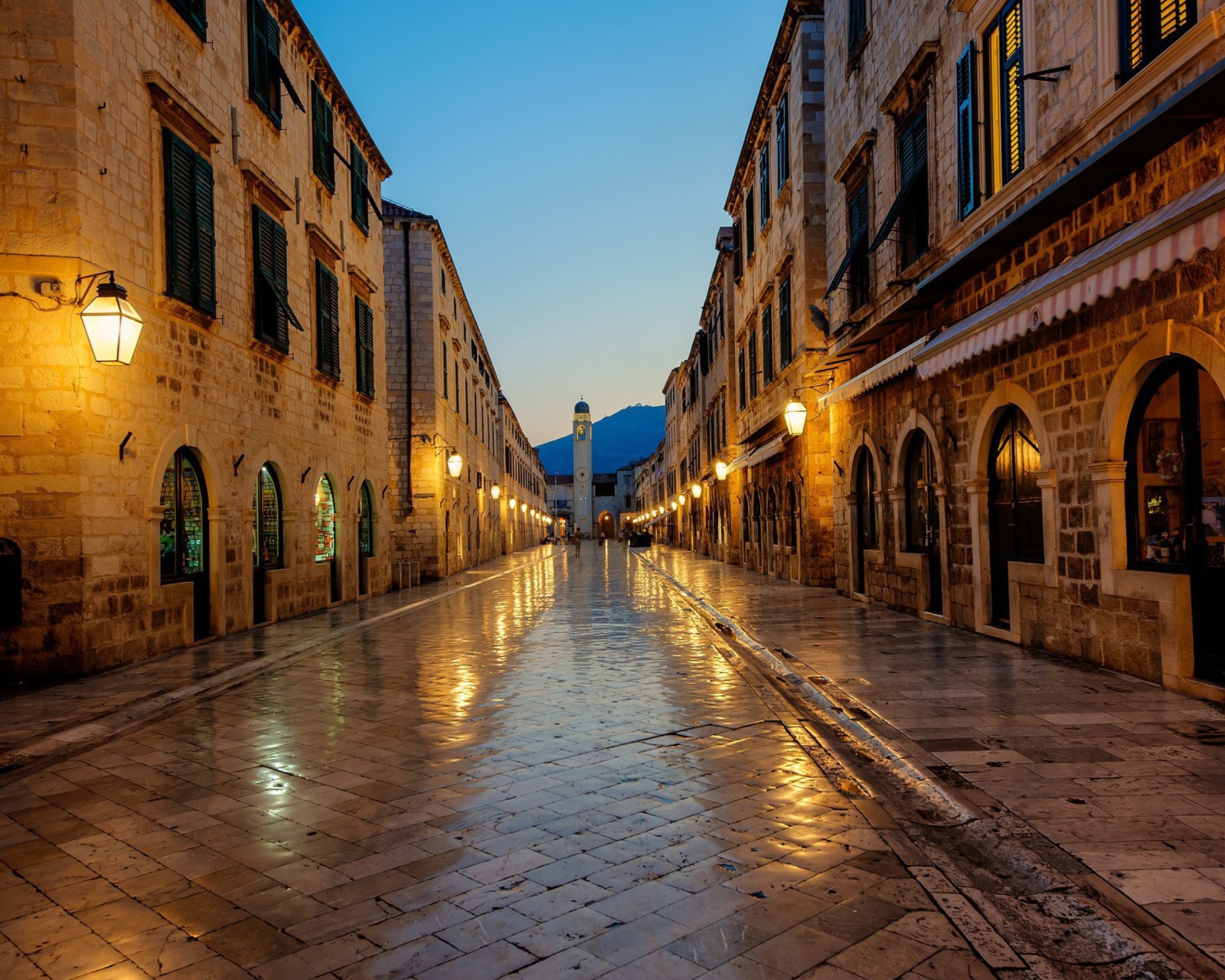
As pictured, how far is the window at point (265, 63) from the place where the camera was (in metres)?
13.9

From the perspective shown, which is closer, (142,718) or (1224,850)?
(1224,850)

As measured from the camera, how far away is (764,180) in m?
23.9

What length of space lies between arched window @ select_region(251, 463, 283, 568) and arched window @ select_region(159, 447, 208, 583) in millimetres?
1443

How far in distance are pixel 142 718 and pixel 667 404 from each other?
191 feet

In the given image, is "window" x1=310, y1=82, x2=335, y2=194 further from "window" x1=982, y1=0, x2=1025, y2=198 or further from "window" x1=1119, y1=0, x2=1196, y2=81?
"window" x1=1119, y1=0, x2=1196, y2=81

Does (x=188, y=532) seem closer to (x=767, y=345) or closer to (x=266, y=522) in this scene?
(x=266, y=522)

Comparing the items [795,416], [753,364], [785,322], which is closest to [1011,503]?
[795,416]

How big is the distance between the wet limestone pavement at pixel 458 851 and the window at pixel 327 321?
35.1ft

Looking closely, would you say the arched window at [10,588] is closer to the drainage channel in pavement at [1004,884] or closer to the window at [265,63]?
the drainage channel in pavement at [1004,884]

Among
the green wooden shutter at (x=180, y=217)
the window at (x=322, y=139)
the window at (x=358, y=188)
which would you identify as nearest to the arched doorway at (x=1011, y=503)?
the green wooden shutter at (x=180, y=217)

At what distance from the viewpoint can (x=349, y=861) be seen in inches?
155

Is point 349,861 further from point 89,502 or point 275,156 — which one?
point 275,156

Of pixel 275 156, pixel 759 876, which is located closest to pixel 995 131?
pixel 759 876

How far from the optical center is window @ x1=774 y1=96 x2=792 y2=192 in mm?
20609
